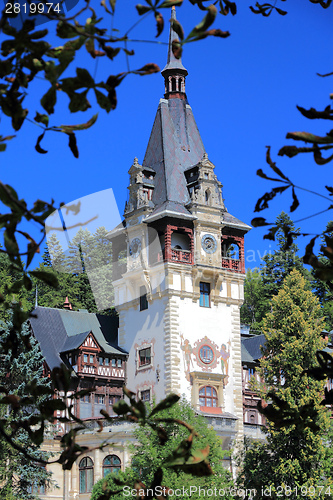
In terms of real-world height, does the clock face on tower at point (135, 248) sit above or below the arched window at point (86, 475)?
above

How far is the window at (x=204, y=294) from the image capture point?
48.5 metres

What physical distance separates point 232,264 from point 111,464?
44.0ft

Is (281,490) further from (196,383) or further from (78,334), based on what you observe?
(78,334)

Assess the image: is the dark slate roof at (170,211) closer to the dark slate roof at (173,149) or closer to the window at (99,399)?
the dark slate roof at (173,149)

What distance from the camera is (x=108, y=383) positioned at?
48.7 metres

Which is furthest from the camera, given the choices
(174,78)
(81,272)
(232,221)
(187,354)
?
(81,272)

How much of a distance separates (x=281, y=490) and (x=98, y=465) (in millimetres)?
12331

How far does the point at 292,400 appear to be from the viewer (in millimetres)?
37406

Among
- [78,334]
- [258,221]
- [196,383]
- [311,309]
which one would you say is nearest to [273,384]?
[311,309]

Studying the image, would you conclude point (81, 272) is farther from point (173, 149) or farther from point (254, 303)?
point (173, 149)

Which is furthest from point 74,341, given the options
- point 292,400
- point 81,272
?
point 81,272

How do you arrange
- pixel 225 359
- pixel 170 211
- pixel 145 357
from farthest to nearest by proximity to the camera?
pixel 145 357 < pixel 225 359 < pixel 170 211

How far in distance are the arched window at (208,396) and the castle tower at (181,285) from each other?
0.05 m

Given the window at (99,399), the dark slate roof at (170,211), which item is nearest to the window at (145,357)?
the window at (99,399)
